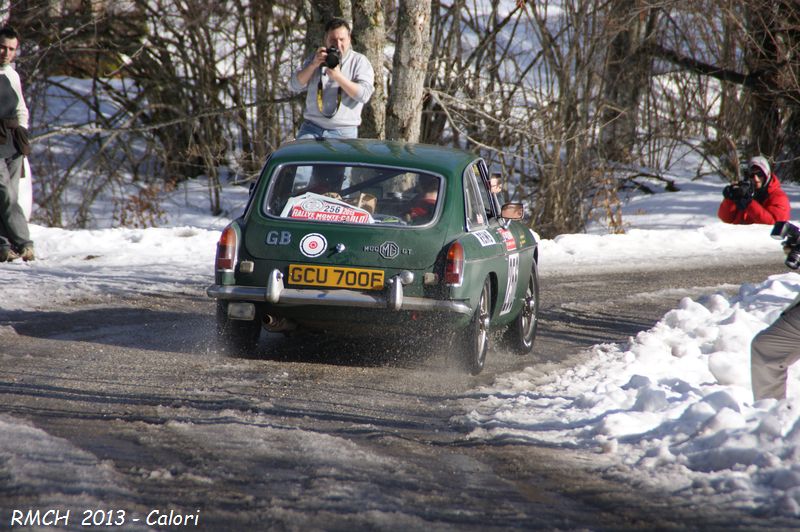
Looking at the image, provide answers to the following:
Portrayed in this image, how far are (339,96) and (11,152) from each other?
4149 mm

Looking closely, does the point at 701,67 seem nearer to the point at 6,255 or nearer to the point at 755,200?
the point at 755,200

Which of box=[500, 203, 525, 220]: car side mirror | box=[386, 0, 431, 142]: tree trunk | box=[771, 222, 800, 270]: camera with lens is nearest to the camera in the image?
box=[771, 222, 800, 270]: camera with lens

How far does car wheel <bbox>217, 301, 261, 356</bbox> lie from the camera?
23.0 ft

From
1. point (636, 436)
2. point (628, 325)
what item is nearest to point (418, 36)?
point (628, 325)

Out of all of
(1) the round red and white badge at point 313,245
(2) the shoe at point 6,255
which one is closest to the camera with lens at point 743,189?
(1) the round red and white badge at point 313,245

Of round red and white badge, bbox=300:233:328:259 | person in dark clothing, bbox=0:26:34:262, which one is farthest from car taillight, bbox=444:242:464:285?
person in dark clothing, bbox=0:26:34:262

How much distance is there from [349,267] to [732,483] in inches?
122

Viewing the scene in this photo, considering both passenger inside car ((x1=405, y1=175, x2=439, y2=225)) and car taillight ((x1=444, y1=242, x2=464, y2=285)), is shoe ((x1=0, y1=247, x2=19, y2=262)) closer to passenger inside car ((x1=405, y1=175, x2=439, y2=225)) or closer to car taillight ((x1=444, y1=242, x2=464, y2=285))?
passenger inside car ((x1=405, y1=175, x2=439, y2=225))

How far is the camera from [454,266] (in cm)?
666

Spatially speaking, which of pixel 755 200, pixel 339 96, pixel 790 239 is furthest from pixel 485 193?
pixel 755 200

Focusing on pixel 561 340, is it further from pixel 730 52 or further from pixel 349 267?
pixel 730 52

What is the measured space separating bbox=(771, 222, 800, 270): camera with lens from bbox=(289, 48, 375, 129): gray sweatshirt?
500 centimetres

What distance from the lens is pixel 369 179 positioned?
23.6 ft

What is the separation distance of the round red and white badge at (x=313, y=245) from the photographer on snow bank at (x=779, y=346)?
2738mm
